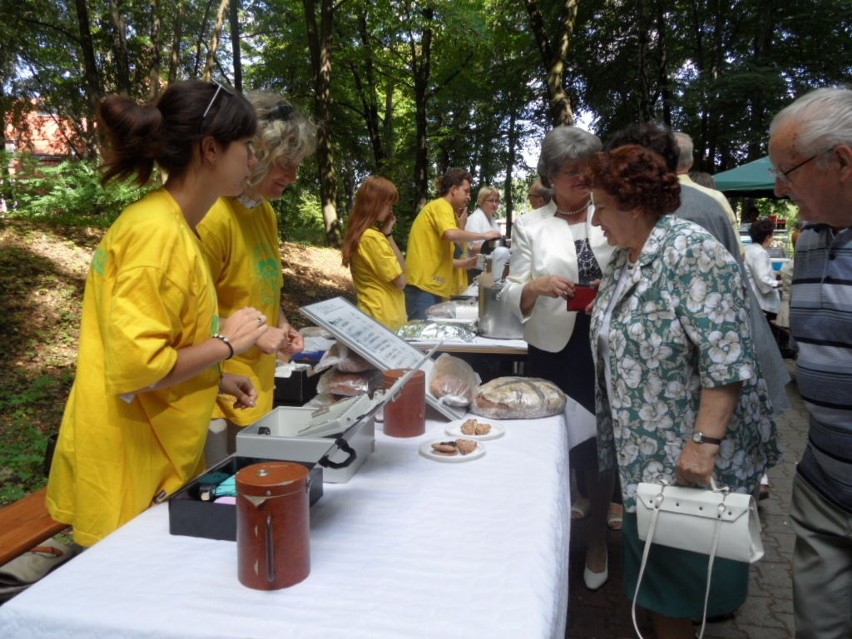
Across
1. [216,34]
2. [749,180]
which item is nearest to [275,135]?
[749,180]

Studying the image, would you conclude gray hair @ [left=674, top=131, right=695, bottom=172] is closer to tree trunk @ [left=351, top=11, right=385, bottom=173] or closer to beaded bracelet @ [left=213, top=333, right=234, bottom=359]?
beaded bracelet @ [left=213, top=333, right=234, bottom=359]

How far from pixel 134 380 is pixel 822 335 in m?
1.57

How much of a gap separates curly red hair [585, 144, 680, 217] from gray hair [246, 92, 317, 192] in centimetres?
91

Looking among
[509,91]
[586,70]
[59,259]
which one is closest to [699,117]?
[586,70]

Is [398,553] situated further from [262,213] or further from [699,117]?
[699,117]

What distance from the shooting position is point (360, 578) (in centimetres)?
112

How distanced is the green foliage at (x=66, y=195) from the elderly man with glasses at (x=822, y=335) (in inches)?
369

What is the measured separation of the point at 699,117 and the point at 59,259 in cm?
1293

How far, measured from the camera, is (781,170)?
5.11 feet

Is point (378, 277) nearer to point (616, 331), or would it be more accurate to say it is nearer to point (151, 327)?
point (616, 331)

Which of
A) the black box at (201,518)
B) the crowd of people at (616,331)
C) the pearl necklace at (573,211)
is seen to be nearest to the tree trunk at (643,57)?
the pearl necklace at (573,211)

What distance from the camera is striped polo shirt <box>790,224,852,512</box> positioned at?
1.51 meters

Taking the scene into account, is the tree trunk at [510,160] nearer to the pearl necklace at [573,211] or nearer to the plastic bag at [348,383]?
the pearl necklace at [573,211]

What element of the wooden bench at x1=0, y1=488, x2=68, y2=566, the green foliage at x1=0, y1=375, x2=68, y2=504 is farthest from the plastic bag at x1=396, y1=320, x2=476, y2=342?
the green foliage at x1=0, y1=375, x2=68, y2=504
